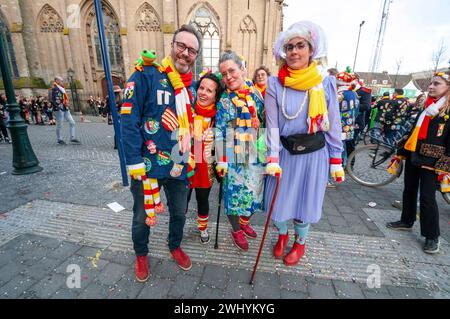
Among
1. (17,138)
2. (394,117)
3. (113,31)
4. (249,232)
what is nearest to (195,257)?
(249,232)

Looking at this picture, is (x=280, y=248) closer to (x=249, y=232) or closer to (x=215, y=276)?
(x=249, y=232)

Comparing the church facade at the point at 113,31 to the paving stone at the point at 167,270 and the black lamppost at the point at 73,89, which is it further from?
the paving stone at the point at 167,270

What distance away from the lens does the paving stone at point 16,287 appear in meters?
1.91

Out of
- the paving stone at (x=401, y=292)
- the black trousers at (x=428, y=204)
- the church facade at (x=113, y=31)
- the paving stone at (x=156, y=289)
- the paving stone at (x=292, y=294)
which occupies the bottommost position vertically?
the paving stone at (x=401, y=292)

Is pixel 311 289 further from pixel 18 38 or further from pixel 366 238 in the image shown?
pixel 18 38

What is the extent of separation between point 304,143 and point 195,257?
1.75m

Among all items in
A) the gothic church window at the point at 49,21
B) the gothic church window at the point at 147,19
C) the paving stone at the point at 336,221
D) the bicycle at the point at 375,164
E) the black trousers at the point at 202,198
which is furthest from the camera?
the gothic church window at the point at 147,19

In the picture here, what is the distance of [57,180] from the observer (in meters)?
4.48

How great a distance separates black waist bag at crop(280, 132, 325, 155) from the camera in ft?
6.73

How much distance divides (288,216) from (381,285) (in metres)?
1.13

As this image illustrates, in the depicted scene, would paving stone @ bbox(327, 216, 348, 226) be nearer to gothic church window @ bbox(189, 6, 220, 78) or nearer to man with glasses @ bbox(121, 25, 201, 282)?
man with glasses @ bbox(121, 25, 201, 282)

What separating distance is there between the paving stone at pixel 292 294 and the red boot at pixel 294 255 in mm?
367

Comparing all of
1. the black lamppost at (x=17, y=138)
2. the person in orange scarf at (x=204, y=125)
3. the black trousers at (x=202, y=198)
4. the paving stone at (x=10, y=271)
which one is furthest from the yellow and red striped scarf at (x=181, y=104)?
the black lamppost at (x=17, y=138)

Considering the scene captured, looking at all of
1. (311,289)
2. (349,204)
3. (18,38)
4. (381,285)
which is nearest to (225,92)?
(311,289)
